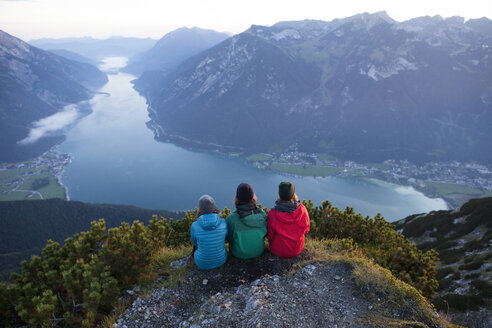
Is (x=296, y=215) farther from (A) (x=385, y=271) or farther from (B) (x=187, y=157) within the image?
(B) (x=187, y=157)

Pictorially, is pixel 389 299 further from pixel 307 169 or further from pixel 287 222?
pixel 307 169

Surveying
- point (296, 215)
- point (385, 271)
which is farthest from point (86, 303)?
point (385, 271)

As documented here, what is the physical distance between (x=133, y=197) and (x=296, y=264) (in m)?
138

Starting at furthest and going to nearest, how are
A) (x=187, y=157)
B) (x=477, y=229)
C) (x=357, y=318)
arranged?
(x=187, y=157) < (x=477, y=229) < (x=357, y=318)

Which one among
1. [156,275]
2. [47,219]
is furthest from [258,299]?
[47,219]

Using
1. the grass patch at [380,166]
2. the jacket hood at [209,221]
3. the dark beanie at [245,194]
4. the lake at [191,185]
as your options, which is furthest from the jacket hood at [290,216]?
the grass patch at [380,166]

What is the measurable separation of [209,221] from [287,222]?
2231mm

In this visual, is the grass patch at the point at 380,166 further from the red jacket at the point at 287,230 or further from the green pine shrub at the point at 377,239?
the red jacket at the point at 287,230

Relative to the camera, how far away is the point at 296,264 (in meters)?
8.48

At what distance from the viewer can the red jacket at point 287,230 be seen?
307 inches

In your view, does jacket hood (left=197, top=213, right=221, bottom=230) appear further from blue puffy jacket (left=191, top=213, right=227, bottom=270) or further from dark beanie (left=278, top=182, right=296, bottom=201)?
dark beanie (left=278, top=182, right=296, bottom=201)

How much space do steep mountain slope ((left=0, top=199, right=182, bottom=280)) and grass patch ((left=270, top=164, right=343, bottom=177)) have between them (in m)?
86.5

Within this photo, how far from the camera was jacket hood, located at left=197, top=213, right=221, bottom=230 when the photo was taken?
24.6 ft

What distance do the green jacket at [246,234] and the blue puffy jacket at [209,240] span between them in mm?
297
